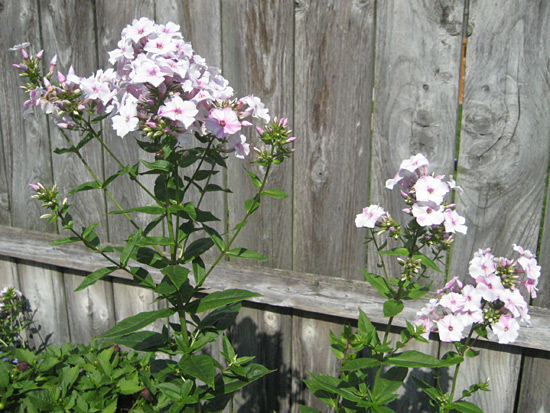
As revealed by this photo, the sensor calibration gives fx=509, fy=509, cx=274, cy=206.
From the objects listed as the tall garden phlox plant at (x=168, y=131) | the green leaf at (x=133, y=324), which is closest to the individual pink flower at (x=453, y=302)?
the tall garden phlox plant at (x=168, y=131)

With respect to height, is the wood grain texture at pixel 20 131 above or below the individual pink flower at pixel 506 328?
above

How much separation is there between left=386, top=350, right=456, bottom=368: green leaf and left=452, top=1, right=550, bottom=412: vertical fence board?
1.75 feet

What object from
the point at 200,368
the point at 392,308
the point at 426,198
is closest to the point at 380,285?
the point at 392,308

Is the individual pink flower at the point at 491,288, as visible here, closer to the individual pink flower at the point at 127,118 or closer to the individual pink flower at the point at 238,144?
the individual pink flower at the point at 238,144

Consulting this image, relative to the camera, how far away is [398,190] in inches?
80.4

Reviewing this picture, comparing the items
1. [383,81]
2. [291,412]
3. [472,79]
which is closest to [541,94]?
[472,79]

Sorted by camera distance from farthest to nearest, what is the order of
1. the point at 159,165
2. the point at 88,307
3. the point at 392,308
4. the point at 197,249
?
the point at 88,307 → the point at 197,249 → the point at 392,308 → the point at 159,165

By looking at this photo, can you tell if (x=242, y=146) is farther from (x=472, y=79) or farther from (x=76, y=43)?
(x=76, y=43)

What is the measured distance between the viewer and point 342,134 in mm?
2086

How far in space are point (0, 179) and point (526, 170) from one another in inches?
106

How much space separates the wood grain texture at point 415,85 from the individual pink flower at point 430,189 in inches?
21.1

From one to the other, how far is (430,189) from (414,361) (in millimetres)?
551

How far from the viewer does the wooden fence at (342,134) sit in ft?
6.01

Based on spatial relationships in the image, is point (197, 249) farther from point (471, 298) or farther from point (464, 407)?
point (464, 407)
